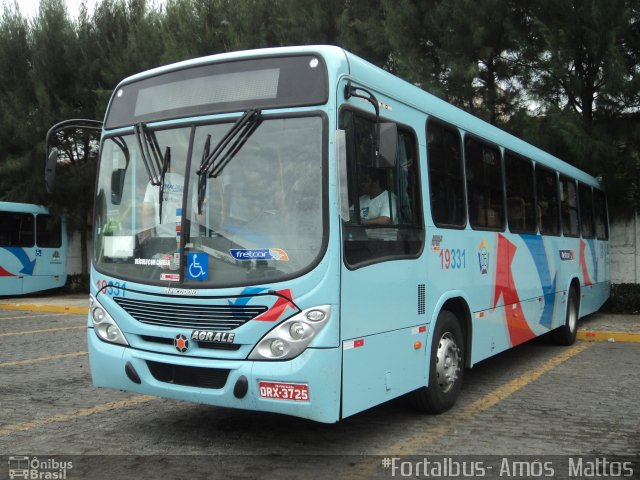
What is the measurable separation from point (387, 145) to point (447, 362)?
92.5 inches

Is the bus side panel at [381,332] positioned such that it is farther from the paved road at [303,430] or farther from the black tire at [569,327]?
the black tire at [569,327]

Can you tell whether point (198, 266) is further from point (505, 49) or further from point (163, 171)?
point (505, 49)

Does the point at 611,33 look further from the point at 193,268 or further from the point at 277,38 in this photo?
the point at 193,268

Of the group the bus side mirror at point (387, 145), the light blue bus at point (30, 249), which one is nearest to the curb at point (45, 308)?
the light blue bus at point (30, 249)

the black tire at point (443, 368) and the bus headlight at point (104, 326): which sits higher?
the bus headlight at point (104, 326)

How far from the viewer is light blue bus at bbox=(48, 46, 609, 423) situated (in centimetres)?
462

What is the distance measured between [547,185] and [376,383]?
5.56 meters

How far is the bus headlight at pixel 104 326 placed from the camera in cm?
527

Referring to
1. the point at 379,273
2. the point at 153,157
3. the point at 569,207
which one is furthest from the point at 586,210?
the point at 153,157

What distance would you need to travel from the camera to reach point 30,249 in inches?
798

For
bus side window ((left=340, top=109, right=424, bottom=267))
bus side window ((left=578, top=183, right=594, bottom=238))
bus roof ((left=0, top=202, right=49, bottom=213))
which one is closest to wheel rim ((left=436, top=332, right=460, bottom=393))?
bus side window ((left=340, top=109, right=424, bottom=267))

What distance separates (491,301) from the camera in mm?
7230

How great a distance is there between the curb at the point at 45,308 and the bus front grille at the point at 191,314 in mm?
11361

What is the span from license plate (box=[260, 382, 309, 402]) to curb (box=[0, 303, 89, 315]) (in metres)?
12.2
